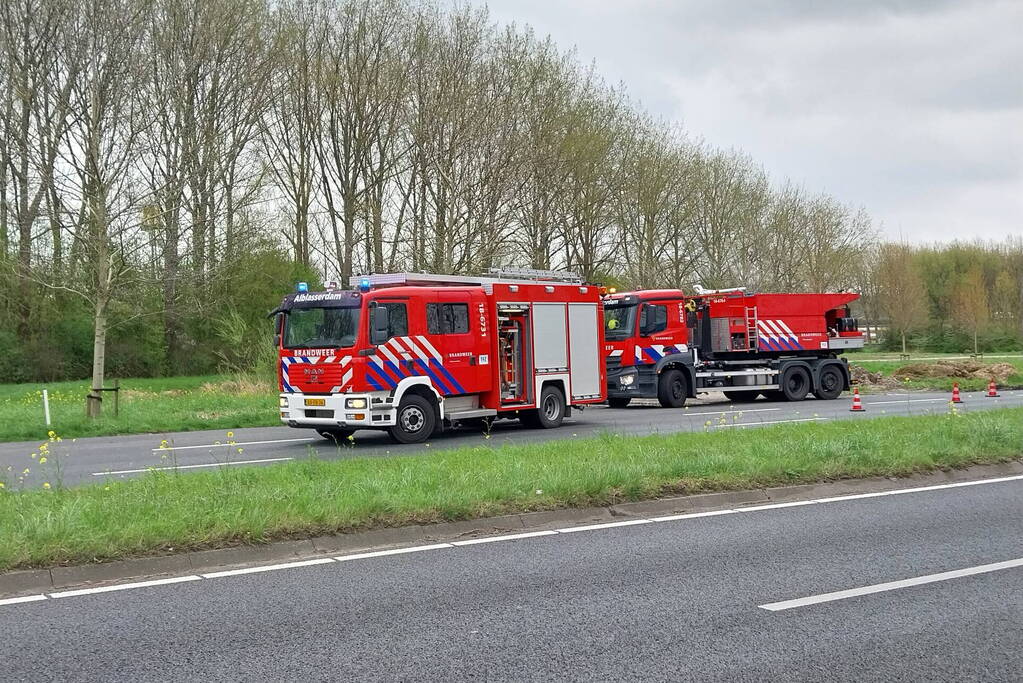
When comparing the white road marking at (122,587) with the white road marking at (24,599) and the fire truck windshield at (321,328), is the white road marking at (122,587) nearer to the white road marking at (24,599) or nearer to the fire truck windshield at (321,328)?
the white road marking at (24,599)

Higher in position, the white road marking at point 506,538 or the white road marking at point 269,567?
the white road marking at point 269,567

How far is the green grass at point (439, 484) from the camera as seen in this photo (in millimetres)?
8242

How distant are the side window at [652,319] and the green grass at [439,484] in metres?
12.2

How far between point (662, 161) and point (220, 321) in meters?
20.5

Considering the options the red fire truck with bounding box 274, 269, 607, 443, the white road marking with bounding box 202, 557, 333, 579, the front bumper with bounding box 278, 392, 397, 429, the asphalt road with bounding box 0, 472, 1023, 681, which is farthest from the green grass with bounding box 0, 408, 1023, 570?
the red fire truck with bounding box 274, 269, 607, 443

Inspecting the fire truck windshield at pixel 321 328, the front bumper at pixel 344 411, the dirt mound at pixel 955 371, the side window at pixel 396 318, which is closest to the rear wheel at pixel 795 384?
the dirt mound at pixel 955 371

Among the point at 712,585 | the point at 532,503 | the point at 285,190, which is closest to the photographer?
the point at 712,585

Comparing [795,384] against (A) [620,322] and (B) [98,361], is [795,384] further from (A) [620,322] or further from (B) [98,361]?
(B) [98,361]

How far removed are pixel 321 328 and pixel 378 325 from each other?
1065mm

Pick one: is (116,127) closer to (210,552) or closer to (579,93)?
(210,552)

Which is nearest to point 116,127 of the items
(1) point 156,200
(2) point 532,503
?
(1) point 156,200

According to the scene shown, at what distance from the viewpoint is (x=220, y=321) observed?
42406 millimetres

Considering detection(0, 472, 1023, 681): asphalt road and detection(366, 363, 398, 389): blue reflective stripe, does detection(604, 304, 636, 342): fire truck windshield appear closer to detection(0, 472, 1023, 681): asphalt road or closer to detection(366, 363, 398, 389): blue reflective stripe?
detection(366, 363, 398, 389): blue reflective stripe

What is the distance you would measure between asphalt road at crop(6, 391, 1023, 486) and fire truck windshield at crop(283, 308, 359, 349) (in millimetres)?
1682
